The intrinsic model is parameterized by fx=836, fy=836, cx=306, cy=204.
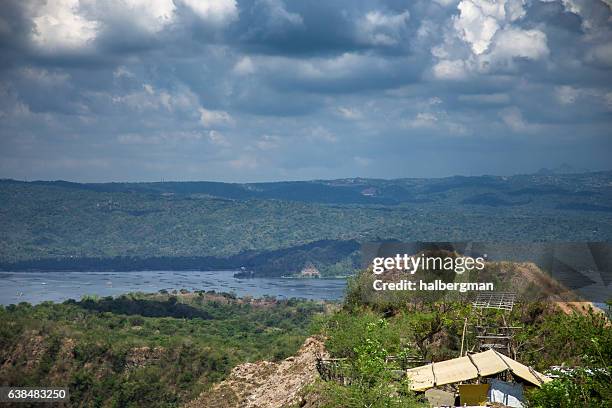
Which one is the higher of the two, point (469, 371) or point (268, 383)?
point (469, 371)

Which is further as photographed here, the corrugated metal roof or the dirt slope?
the dirt slope

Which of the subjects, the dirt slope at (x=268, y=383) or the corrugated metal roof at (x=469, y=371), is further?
the dirt slope at (x=268, y=383)

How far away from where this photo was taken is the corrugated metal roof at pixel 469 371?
25312 mm

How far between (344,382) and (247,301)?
415 ft

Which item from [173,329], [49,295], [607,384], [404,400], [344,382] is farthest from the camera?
[49,295]

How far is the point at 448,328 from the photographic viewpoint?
35250 mm

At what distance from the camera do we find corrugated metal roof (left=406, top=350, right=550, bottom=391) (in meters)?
25.3

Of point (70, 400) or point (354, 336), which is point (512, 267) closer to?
point (354, 336)

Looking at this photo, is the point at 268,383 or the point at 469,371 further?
the point at 268,383

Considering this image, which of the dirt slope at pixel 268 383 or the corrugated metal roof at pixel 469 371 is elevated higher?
the corrugated metal roof at pixel 469 371

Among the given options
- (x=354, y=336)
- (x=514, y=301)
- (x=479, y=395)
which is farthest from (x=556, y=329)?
(x=479, y=395)

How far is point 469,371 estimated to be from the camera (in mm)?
25766

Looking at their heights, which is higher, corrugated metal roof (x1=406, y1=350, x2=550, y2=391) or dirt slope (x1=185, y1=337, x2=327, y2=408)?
corrugated metal roof (x1=406, y1=350, x2=550, y2=391)

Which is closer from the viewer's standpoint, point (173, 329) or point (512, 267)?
point (512, 267)
